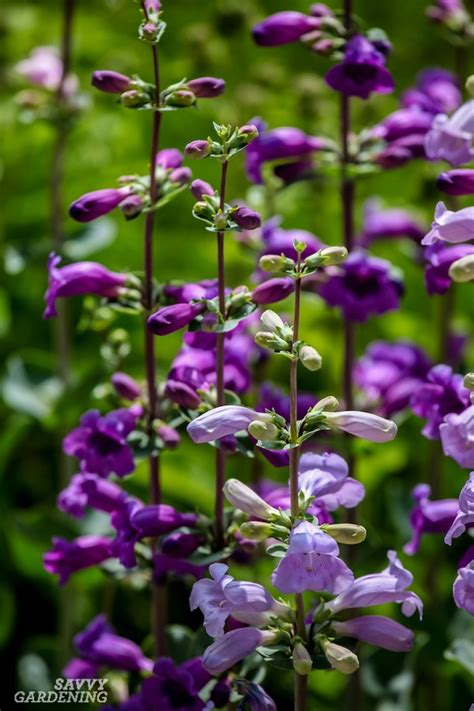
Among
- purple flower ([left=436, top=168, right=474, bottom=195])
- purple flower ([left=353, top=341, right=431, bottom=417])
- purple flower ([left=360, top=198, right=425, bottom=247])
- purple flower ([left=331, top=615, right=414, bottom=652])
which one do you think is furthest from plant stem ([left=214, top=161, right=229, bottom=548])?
purple flower ([left=360, top=198, right=425, bottom=247])

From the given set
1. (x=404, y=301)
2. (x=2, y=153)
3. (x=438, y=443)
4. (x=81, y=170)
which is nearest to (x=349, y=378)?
(x=438, y=443)

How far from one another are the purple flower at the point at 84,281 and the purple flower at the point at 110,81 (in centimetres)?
24

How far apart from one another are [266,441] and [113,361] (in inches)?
21.2

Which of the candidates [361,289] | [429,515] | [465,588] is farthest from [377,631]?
[361,289]

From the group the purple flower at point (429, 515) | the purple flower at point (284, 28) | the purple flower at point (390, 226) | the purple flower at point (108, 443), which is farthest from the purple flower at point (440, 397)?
the purple flower at point (390, 226)

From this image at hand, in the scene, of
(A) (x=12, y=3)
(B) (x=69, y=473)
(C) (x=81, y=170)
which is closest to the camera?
(B) (x=69, y=473)

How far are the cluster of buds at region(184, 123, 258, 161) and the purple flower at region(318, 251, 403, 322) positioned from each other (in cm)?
61

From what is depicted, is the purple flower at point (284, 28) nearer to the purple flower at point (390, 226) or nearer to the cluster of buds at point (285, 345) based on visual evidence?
the purple flower at point (390, 226)

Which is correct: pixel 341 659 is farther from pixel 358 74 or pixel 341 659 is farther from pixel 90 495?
pixel 358 74

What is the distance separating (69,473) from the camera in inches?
92.1

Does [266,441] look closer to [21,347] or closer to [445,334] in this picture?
[445,334]

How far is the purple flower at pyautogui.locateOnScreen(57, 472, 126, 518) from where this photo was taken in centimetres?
152

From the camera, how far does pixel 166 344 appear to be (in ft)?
9.59

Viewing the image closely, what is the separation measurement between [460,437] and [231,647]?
1.15 feet
